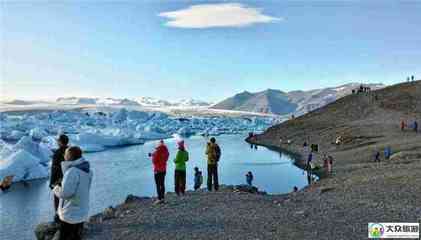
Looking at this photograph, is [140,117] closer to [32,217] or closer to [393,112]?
[393,112]

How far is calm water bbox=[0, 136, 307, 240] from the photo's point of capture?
24812 mm

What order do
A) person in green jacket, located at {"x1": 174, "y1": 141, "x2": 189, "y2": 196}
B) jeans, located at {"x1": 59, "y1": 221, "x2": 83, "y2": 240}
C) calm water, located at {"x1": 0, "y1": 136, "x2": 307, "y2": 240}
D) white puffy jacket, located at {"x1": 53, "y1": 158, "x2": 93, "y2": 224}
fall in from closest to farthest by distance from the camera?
1. white puffy jacket, located at {"x1": 53, "y1": 158, "x2": 93, "y2": 224}
2. jeans, located at {"x1": 59, "y1": 221, "x2": 83, "y2": 240}
3. person in green jacket, located at {"x1": 174, "y1": 141, "x2": 189, "y2": 196}
4. calm water, located at {"x1": 0, "y1": 136, "x2": 307, "y2": 240}

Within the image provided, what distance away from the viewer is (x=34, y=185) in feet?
124

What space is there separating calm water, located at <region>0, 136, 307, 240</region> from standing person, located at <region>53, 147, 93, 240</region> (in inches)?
518

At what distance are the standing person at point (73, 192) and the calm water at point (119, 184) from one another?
1315 centimetres

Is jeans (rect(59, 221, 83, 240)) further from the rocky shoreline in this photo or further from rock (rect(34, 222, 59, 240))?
rock (rect(34, 222, 59, 240))

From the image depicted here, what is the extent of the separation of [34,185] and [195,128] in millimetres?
106901

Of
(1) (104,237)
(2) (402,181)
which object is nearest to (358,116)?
(2) (402,181)

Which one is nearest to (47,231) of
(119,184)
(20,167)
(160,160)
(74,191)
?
(160,160)

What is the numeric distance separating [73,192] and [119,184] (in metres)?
27.8

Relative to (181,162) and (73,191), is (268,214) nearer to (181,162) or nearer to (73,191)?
(181,162)

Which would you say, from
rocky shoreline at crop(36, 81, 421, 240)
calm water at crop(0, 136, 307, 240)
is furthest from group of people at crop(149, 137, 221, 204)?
calm water at crop(0, 136, 307, 240)

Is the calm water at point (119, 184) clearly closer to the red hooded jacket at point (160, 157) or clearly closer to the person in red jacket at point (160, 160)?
the person in red jacket at point (160, 160)

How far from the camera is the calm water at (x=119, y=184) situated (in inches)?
977
